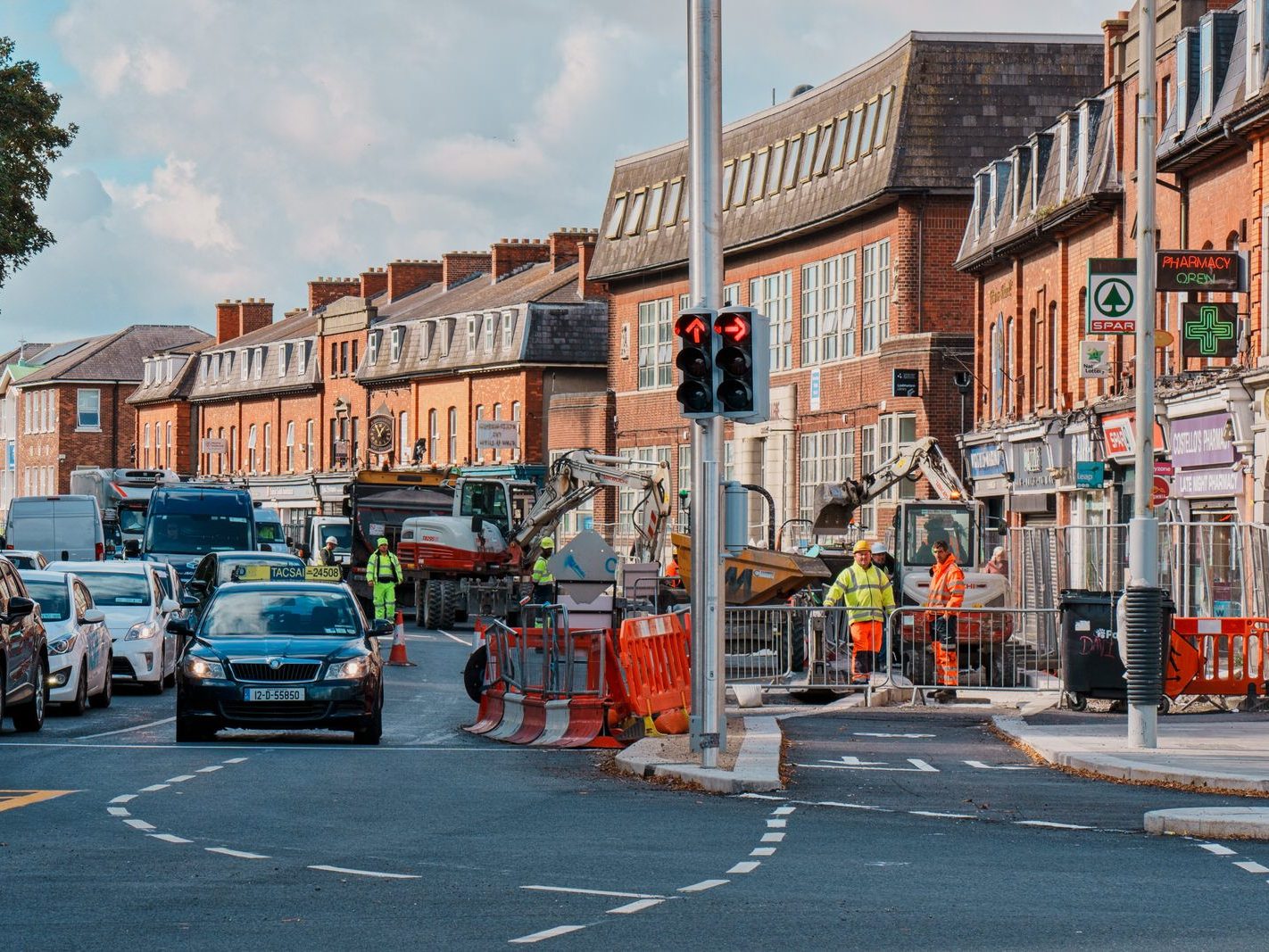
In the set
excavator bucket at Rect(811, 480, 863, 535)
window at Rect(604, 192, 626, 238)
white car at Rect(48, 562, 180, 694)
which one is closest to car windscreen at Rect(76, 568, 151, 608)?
white car at Rect(48, 562, 180, 694)

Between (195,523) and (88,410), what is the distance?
6986 centimetres

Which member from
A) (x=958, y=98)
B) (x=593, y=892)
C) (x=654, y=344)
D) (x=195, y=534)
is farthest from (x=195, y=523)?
(x=593, y=892)

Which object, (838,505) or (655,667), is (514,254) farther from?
(655,667)

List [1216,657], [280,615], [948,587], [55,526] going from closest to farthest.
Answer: [280,615] → [1216,657] → [948,587] → [55,526]

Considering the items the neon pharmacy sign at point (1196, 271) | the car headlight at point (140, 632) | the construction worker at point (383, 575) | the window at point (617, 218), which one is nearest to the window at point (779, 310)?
the window at point (617, 218)

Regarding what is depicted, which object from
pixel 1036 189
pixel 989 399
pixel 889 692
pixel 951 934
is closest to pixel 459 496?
pixel 989 399

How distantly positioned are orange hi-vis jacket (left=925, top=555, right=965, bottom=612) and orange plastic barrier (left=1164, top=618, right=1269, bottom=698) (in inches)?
157

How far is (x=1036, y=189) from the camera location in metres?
41.3

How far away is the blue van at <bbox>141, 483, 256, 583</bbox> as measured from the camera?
150 feet

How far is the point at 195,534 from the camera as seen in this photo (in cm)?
4609

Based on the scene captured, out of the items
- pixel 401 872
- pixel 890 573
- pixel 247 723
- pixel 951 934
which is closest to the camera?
pixel 951 934

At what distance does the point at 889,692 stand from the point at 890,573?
9186 millimetres

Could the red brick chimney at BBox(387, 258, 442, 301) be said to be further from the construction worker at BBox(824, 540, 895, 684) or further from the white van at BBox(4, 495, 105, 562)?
the construction worker at BBox(824, 540, 895, 684)

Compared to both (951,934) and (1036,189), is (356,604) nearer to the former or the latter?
(951,934)
